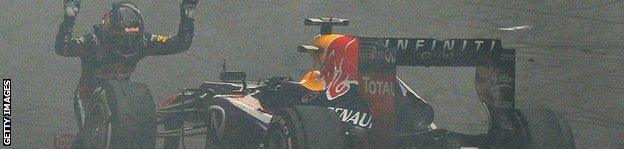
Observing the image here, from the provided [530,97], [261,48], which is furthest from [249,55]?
[530,97]

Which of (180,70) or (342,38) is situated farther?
(180,70)

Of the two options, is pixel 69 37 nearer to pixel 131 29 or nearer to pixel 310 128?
pixel 131 29

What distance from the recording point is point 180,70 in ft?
22.6

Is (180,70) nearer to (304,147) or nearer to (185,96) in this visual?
(185,96)

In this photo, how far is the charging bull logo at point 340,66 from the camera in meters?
5.83

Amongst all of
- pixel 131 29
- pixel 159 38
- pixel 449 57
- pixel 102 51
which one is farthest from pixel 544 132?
pixel 102 51

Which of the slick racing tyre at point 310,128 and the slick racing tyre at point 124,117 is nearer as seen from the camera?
the slick racing tyre at point 310,128

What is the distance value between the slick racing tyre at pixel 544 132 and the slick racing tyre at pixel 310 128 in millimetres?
1193

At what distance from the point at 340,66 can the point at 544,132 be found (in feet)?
4.24

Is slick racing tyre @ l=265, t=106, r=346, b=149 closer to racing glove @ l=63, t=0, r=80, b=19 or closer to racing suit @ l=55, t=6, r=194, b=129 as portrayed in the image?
racing suit @ l=55, t=6, r=194, b=129

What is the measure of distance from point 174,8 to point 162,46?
10.8 inches

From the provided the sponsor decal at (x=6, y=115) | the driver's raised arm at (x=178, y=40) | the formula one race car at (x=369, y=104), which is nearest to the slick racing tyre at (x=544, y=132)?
the formula one race car at (x=369, y=104)

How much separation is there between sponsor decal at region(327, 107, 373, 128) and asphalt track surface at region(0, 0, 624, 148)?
1.61 feet

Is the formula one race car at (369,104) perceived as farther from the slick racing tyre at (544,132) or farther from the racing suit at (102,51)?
the racing suit at (102,51)
